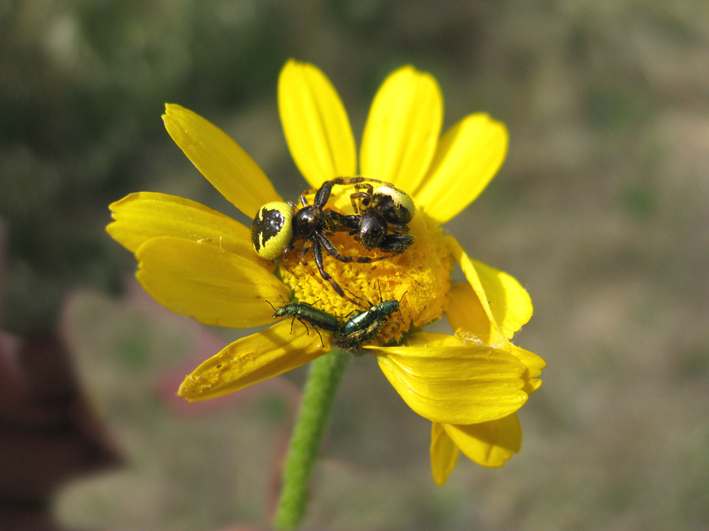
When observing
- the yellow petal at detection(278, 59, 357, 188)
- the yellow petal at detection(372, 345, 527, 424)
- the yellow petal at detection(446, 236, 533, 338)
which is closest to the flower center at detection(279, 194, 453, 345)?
the yellow petal at detection(446, 236, 533, 338)

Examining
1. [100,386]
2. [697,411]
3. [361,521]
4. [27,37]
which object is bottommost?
[697,411]

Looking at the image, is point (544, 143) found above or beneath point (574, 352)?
above

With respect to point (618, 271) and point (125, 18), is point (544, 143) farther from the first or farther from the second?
point (125, 18)

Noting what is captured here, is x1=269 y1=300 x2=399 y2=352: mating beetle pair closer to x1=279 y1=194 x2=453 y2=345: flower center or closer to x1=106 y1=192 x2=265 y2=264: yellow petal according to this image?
x1=279 y1=194 x2=453 y2=345: flower center

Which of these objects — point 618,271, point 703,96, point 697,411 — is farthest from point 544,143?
point 697,411

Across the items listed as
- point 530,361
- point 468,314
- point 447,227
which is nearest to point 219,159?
point 468,314
